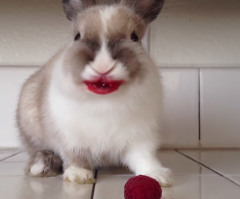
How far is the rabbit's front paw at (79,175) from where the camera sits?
102 centimetres

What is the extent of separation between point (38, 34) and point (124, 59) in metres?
0.85

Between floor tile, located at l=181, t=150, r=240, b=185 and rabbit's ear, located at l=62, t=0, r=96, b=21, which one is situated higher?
rabbit's ear, located at l=62, t=0, r=96, b=21

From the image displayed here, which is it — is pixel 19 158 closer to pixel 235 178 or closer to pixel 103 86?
pixel 103 86

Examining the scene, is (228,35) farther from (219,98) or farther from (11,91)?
(11,91)

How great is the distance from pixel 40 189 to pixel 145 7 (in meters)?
0.55

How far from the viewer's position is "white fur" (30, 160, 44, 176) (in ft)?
3.67

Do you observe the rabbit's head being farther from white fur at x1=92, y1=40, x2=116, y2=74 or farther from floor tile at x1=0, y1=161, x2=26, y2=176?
floor tile at x1=0, y1=161, x2=26, y2=176

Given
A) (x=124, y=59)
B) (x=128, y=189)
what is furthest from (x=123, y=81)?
(x=128, y=189)

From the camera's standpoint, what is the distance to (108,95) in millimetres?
979

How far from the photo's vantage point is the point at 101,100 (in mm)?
990

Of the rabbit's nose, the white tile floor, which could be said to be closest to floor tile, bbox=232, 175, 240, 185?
the white tile floor

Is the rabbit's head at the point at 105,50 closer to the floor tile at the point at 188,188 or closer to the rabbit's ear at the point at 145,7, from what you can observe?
the rabbit's ear at the point at 145,7

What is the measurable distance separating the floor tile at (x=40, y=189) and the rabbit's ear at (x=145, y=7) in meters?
0.48

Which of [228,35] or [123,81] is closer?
[123,81]
